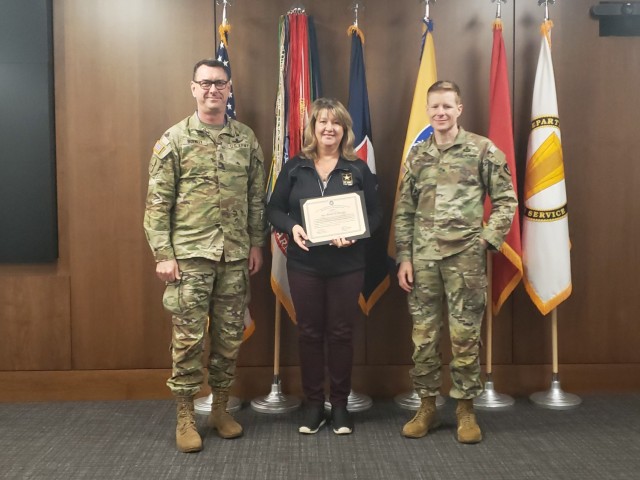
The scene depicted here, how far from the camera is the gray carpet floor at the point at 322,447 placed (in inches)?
90.5

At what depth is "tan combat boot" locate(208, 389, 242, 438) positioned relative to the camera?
8.68 feet

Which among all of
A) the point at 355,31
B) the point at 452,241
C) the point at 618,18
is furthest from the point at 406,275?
the point at 618,18

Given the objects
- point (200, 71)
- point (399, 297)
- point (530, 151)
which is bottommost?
point (399, 297)

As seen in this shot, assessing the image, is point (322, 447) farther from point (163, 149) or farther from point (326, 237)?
point (163, 149)

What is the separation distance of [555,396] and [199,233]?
1991mm

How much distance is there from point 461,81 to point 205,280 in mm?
1718

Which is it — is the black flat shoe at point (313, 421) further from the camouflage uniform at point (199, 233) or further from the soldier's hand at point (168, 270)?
the soldier's hand at point (168, 270)

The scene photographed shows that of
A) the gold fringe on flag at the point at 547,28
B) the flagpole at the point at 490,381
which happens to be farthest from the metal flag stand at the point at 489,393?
the gold fringe on flag at the point at 547,28

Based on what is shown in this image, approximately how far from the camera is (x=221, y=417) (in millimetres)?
2672

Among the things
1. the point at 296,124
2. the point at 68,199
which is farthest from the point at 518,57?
the point at 68,199

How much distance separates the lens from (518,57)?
3193 millimetres

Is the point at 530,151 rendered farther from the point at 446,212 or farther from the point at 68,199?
the point at 68,199

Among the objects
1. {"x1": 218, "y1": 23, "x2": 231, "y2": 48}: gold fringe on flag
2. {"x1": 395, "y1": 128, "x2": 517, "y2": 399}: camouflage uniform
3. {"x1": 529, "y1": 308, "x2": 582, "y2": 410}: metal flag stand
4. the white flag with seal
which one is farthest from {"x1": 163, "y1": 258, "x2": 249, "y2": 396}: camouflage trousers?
{"x1": 529, "y1": 308, "x2": 582, "y2": 410}: metal flag stand

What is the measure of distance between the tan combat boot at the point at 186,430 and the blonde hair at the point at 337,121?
1179mm
